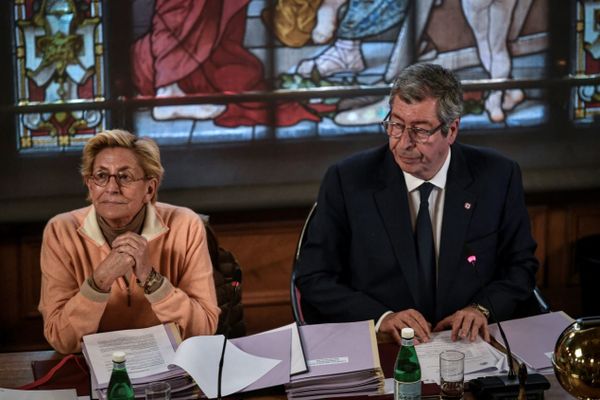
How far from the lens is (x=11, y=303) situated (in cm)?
454

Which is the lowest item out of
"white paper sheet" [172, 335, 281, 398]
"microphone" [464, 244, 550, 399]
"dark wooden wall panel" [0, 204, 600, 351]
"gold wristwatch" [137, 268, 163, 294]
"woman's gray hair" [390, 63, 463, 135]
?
"dark wooden wall panel" [0, 204, 600, 351]

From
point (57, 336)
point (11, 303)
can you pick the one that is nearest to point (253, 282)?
point (11, 303)

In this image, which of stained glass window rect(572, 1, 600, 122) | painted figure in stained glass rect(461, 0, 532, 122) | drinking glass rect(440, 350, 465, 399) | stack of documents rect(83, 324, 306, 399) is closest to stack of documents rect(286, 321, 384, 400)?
stack of documents rect(83, 324, 306, 399)

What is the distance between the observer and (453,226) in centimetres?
311

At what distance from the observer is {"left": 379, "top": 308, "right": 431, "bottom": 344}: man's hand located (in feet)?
9.01

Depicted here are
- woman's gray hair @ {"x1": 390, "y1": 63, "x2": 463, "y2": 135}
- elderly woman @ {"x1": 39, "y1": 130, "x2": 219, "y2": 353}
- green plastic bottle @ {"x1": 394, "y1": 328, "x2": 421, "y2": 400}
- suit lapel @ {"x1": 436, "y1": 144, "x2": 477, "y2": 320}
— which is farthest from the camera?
suit lapel @ {"x1": 436, "y1": 144, "x2": 477, "y2": 320}

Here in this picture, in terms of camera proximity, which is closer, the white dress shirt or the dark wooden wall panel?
the white dress shirt

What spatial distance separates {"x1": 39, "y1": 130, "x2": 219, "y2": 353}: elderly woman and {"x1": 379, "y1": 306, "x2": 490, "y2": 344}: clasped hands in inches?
20.3

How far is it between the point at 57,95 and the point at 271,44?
0.95m

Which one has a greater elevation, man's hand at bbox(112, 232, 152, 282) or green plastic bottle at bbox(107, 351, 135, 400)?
man's hand at bbox(112, 232, 152, 282)

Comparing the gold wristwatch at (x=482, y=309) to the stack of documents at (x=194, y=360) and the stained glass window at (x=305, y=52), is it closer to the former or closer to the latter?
the stack of documents at (x=194, y=360)

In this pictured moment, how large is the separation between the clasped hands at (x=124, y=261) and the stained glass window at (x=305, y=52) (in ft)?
5.98

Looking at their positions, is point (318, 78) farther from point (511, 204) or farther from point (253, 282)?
point (511, 204)

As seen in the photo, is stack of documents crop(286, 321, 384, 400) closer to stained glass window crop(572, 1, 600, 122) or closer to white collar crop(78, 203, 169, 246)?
white collar crop(78, 203, 169, 246)
